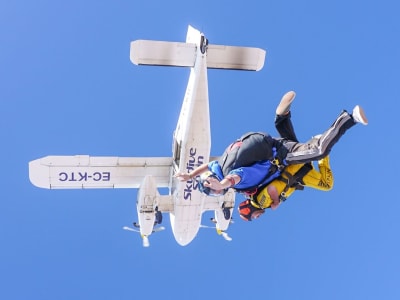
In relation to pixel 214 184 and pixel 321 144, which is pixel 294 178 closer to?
pixel 321 144

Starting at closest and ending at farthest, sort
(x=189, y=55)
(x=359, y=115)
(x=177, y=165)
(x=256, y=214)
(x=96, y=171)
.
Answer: (x=359, y=115) < (x=256, y=214) < (x=189, y=55) < (x=177, y=165) < (x=96, y=171)

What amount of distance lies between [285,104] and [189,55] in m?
9.15

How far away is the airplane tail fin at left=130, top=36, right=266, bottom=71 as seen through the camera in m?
16.8

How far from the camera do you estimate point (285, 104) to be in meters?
9.12

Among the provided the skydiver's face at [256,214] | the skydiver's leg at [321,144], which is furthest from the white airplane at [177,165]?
the skydiver's leg at [321,144]

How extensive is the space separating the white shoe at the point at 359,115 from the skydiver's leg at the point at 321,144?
110mm

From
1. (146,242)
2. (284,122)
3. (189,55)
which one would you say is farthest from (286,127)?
(146,242)

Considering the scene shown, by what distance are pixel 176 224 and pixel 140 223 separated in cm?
149

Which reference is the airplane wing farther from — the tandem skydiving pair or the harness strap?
the harness strap

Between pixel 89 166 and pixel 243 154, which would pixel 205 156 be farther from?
pixel 243 154

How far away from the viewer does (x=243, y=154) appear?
8828mm

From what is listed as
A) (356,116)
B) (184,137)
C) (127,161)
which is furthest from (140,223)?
(356,116)

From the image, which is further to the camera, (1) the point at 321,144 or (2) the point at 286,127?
(2) the point at 286,127

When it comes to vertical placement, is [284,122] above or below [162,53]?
below
